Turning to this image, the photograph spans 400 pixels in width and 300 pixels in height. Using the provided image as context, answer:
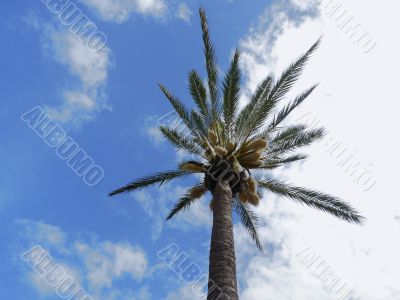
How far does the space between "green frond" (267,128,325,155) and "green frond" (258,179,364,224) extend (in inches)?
37.2

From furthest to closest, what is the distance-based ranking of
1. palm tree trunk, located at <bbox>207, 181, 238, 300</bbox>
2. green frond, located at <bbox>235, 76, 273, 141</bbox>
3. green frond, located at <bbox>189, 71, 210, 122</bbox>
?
1. green frond, located at <bbox>189, 71, 210, 122</bbox>
2. green frond, located at <bbox>235, 76, 273, 141</bbox>
3. palm tree trunk, located at <bbox>207, 181, 238, 300</bbox>

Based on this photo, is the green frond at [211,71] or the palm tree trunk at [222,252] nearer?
the palm tree trunk at [222,252]

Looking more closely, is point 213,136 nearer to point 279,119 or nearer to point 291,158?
point 279,119

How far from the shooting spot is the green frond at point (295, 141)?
1200cm

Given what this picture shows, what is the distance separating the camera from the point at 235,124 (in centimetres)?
1186

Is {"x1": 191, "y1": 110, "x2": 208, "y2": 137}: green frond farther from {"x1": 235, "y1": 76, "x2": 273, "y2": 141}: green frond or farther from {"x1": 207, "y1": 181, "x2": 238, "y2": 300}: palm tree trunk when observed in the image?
{"x1": 207, "y1": 181, "x2": 238, "y2": 300}: palm tree trunk

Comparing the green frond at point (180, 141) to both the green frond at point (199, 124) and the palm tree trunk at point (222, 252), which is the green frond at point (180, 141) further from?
the palm tree trunk at point (222, 252)

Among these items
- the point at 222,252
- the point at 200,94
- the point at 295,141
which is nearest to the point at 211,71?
the point at 200,94

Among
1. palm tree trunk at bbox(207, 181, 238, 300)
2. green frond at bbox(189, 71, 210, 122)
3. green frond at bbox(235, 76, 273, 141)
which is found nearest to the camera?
palm tree trunk at bbox(207, 181, 238, 300)

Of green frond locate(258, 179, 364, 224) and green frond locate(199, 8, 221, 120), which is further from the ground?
green frond locate(199, 8, 221, 120)

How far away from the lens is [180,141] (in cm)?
1203

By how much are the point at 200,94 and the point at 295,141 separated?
3.13 m

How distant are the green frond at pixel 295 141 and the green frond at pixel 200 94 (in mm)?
2196

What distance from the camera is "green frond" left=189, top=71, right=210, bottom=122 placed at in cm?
1187
